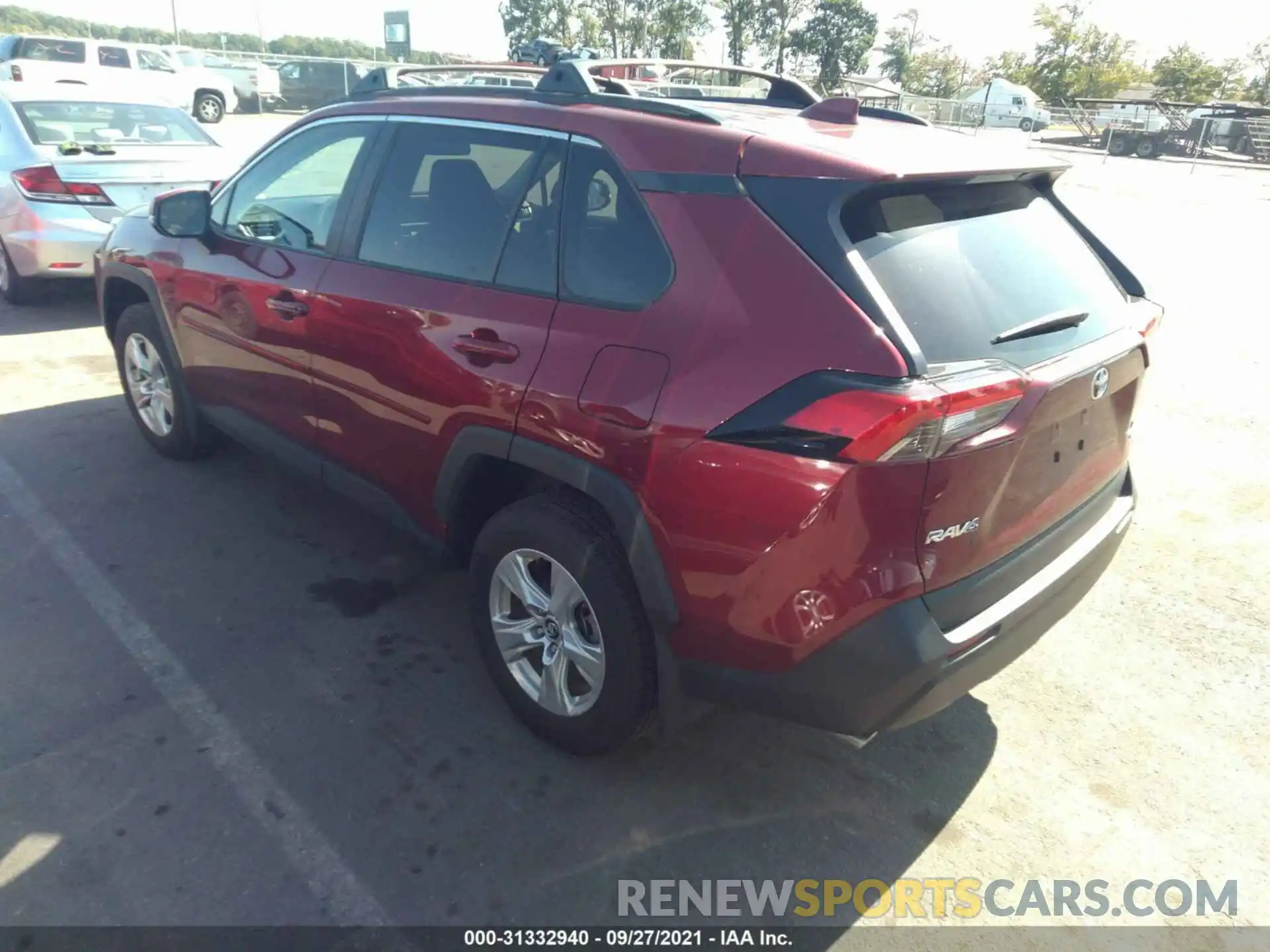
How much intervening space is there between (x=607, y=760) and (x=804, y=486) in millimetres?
1256

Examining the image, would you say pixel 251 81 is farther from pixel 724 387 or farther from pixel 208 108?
pixel 724 387

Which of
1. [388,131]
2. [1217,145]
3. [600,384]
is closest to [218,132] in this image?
[388,131]

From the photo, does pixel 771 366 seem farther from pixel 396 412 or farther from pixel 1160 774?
pixel 1160 774

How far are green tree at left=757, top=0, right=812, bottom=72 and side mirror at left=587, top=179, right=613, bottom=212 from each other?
48.5 meters

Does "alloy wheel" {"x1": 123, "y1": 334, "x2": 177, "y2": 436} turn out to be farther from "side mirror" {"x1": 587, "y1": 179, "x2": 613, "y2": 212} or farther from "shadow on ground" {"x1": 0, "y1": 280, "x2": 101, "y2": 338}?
"side mirror" {"x1": 587, "y1": 179, "x2": 613, "y2": 212}

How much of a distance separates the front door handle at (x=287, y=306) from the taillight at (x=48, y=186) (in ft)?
13.9

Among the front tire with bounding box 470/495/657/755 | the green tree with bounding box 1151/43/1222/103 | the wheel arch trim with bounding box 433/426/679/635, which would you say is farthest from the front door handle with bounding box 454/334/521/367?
the green tree with bounding box 1151/43/1222/103


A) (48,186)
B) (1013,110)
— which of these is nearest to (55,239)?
(48,186)

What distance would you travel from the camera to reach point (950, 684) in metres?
2.24

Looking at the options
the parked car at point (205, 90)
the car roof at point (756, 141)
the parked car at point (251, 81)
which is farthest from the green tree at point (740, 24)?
the car roof at point (756, 141)

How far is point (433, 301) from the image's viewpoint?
9.63 feet

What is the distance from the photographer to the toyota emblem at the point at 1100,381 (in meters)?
2.41

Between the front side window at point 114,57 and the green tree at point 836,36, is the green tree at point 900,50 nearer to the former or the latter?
the green tree at point 836,36

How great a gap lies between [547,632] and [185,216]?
260cm
